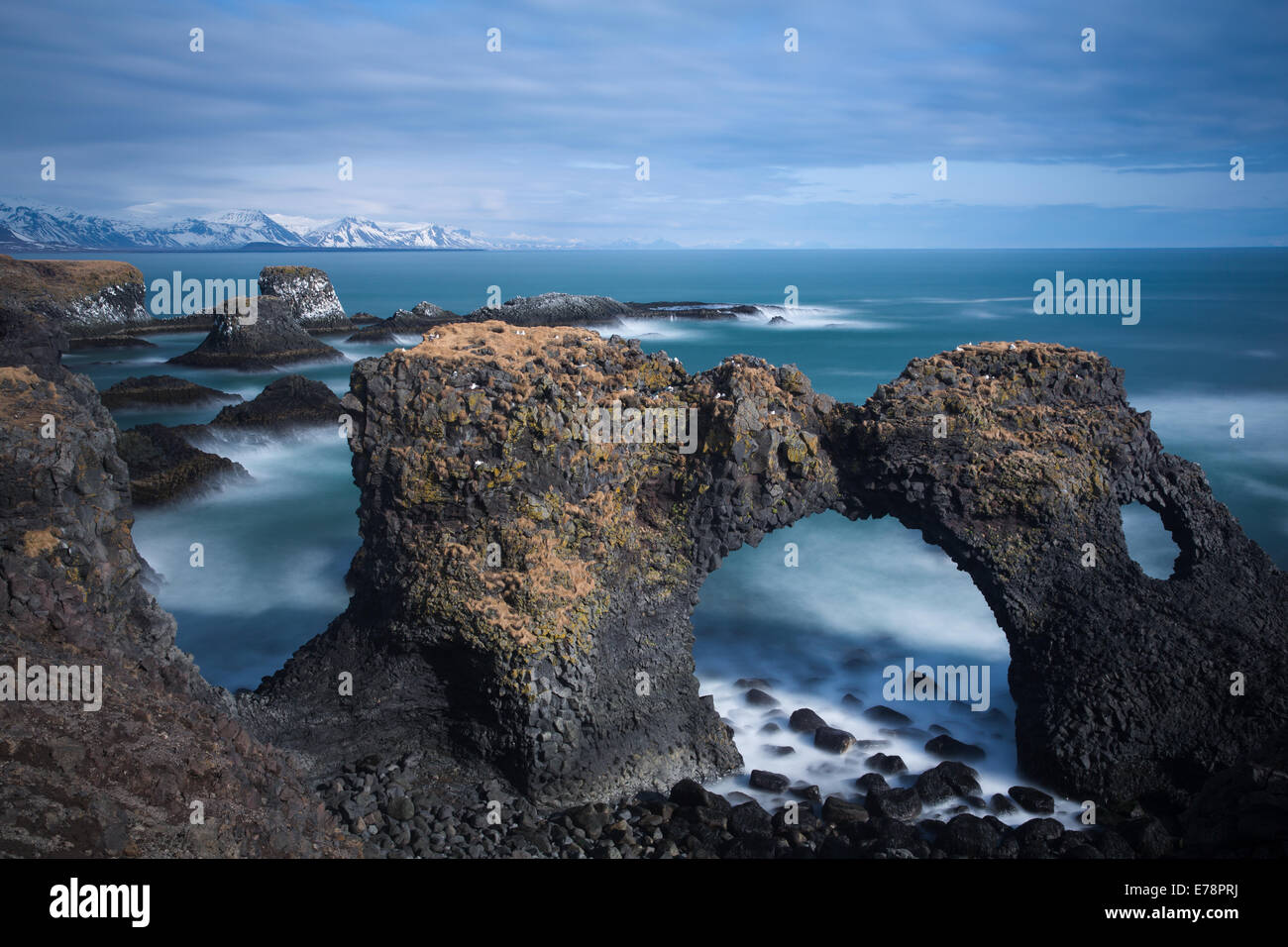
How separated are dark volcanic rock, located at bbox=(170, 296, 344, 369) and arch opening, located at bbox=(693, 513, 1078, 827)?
92.0 feet

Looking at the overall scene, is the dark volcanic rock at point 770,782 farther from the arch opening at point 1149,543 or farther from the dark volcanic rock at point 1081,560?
the arch opening at point 1149,543

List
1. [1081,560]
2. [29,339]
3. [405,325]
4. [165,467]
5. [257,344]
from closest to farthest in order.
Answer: [1081,560] → [29,339] → [165,467] → [257,344] → [405,325]

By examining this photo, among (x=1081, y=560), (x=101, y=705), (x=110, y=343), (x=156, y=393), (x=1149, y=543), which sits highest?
(x=110, y=343)

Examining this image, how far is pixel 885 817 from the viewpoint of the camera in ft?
35.7

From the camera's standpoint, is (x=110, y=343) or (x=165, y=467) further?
(x=110, y=343)

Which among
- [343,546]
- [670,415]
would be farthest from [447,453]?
[343,546]

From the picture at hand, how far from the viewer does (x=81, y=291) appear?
4931 centimetres

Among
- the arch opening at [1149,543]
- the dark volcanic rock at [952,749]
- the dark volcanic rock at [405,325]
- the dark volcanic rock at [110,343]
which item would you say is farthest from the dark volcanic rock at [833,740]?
the dark volcanic rock at [110,343]

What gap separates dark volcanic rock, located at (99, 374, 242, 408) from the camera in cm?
3216

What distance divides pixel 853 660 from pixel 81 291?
47.8 meters

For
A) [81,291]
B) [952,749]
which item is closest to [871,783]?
[952,749]

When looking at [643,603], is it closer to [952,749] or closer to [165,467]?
[952,749]

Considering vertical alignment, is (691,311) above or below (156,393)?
above

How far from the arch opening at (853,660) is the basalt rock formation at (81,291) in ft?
131
